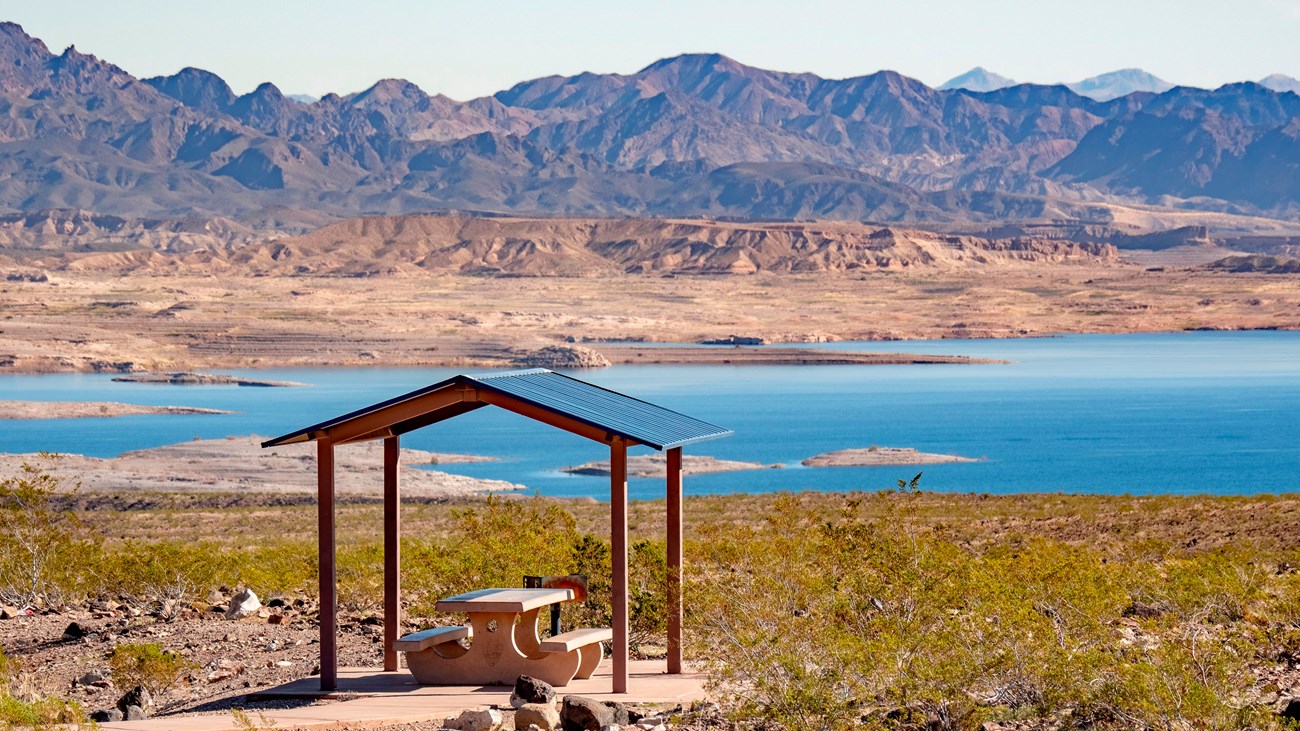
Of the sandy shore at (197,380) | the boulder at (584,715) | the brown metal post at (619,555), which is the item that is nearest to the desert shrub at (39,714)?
the boulder at (584,715)

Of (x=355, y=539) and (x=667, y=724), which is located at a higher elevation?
(x=667, y=724)

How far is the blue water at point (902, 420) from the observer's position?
182ft

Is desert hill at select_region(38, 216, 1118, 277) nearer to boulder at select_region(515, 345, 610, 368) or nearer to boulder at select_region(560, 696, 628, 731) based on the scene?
boulder at select_region(515, 345, 610, 368)

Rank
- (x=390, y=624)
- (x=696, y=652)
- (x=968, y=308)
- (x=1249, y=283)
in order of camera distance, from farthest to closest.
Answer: (x=1249, y=283)
(x=968, y=308)
(x=390, y=624)
(x=696, y=652)

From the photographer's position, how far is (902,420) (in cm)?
7600

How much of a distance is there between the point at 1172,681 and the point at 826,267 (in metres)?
172

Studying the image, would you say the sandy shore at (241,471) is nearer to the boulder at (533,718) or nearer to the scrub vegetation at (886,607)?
the scrub vegetation at (886,607)

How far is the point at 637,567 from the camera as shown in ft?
56.7

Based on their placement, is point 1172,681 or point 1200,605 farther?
point 1200,605

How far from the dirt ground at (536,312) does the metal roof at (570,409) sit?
8885 centimetres

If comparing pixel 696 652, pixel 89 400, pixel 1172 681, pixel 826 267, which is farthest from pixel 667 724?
pixel 826 267

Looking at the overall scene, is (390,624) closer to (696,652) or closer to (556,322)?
(696,652)

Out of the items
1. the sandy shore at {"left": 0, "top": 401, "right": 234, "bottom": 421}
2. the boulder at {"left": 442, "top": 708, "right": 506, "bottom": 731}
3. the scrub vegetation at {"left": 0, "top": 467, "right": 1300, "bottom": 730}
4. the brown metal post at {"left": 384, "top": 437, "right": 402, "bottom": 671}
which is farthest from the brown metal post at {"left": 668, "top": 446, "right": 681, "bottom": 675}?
the sandy shore at {"left": 0, "top": 401, "right": 234, "bottom": 421}

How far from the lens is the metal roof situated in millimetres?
12734
